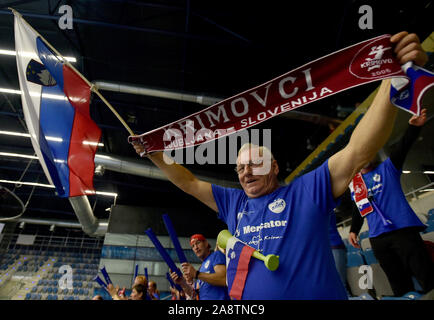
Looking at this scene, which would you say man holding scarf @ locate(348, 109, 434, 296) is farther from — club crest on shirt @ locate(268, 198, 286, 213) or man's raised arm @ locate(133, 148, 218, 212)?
man's raised arm @ locate(133, 148, 218, 212)

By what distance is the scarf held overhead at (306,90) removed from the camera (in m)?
1.00

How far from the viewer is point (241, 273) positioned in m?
1.11

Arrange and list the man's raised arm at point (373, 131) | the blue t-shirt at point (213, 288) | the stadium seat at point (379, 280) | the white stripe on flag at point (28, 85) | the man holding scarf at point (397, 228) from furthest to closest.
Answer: the stadium seat at point (379, 280)
the blue t-shirt at point (213, 288)
the white stripe on flag at point (28, 85)
the man holding scarf at point (397, 228)
the man's raised arm at point (373, 131)

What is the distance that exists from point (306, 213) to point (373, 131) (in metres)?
0.42

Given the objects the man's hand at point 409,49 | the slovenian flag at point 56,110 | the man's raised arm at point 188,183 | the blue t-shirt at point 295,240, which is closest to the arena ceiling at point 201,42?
the slovenian flag at point 56,110

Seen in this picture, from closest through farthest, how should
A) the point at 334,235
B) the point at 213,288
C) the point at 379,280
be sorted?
the point at 213,288 → the point at 334,235 → the point at 379,280

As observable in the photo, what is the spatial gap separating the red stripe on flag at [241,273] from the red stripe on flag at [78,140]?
6.07 feet

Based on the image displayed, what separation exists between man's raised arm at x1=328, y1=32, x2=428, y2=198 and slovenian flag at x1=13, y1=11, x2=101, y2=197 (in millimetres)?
2180

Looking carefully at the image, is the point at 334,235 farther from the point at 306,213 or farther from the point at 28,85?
the point at 28,85

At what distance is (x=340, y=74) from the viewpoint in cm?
136

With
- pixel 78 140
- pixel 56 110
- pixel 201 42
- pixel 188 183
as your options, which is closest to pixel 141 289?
pixel 78 140

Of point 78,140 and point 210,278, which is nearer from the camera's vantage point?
point 210,278

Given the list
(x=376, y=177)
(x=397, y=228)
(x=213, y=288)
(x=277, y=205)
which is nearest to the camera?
(x=277, y=205)

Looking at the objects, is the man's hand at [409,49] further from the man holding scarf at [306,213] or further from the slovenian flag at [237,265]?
the slovenian flag at [237,265]
